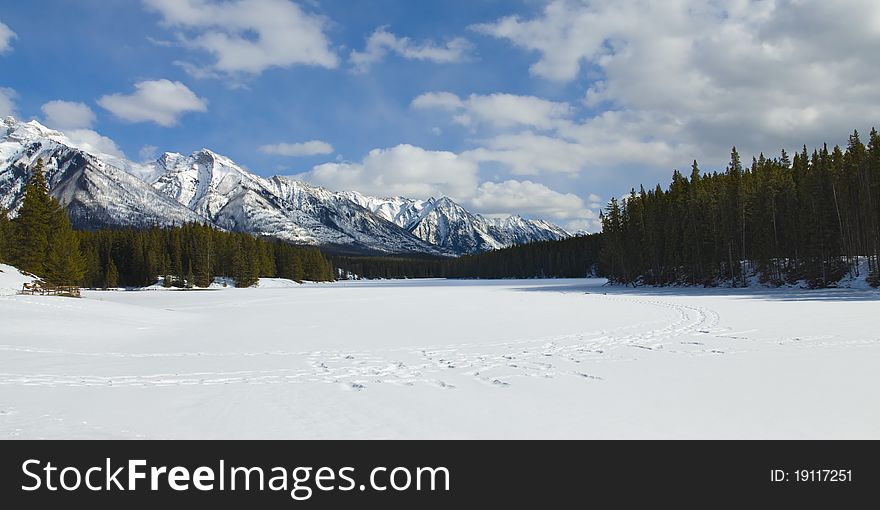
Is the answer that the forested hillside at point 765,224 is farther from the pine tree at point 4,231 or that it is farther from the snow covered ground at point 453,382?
the pine tree at point 4,231

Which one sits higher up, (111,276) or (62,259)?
→ (62,259)

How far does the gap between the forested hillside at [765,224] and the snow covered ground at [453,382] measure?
3808cm

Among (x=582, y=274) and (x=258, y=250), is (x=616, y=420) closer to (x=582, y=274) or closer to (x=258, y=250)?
(x=258, y=250)

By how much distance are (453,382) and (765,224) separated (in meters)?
62.9

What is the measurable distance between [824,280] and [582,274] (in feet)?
329

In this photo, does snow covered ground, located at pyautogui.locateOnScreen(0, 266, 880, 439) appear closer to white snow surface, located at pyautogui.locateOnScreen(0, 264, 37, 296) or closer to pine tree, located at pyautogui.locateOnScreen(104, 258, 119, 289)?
white snow surface, located at pyautogui.locateOnScreen(0, 264, 37, 296)

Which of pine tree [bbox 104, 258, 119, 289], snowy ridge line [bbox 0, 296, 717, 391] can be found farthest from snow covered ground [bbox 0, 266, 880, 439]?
pine tree [bbox 104, 258, 119, 289]

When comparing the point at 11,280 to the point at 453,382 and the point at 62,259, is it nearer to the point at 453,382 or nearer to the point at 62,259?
the point at 62,259

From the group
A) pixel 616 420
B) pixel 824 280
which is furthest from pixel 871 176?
pixel 616 420

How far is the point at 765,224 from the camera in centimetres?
5916

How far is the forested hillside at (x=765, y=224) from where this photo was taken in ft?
167

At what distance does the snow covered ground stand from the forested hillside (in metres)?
38.1

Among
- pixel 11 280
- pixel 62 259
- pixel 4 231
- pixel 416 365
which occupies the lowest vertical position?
pixel 416 365

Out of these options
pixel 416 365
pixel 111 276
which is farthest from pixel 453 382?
pixel 111 276
